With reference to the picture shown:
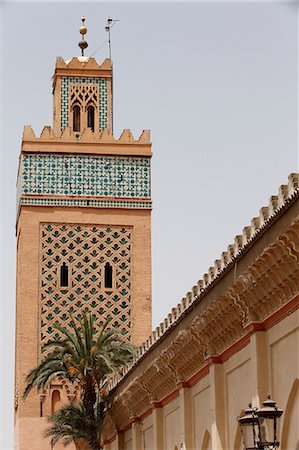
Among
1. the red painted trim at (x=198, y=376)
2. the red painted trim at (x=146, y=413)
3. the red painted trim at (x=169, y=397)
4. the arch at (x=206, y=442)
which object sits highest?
the red painted trim at (x=146, y=413)

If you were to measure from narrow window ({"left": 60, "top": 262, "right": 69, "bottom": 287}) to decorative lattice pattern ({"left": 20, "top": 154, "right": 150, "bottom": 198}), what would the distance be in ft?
6.59

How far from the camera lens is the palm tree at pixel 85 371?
90.8 feet

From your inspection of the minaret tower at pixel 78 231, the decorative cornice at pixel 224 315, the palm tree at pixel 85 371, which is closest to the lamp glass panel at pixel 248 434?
the decorative cornice at pixel 224 315

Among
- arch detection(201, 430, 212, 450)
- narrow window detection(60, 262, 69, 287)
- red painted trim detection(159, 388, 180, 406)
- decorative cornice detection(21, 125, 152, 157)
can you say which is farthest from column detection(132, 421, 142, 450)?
decorative cornice detection(21, 125, 152, 157)

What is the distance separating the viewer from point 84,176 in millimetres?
36000

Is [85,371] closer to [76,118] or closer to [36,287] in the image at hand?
[36,287]

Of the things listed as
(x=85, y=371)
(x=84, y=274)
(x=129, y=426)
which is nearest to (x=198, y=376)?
(x=129, y=426)

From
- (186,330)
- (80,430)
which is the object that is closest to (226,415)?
(186,330)

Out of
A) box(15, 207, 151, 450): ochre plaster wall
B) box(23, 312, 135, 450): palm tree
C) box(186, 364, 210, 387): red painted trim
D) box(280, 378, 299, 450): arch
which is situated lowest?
box(280, 378, 299, 450): arch

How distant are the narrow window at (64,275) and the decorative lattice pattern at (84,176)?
6.59ft

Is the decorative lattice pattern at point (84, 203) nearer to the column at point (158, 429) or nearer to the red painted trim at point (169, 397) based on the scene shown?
the column at point (158, 429)

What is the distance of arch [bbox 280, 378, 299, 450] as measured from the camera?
44.9 feet

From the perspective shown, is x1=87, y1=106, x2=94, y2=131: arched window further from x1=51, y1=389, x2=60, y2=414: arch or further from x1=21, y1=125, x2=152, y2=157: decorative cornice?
x1=51, y1=389, x2=60, y2=414: arch

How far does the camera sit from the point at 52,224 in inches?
1406
